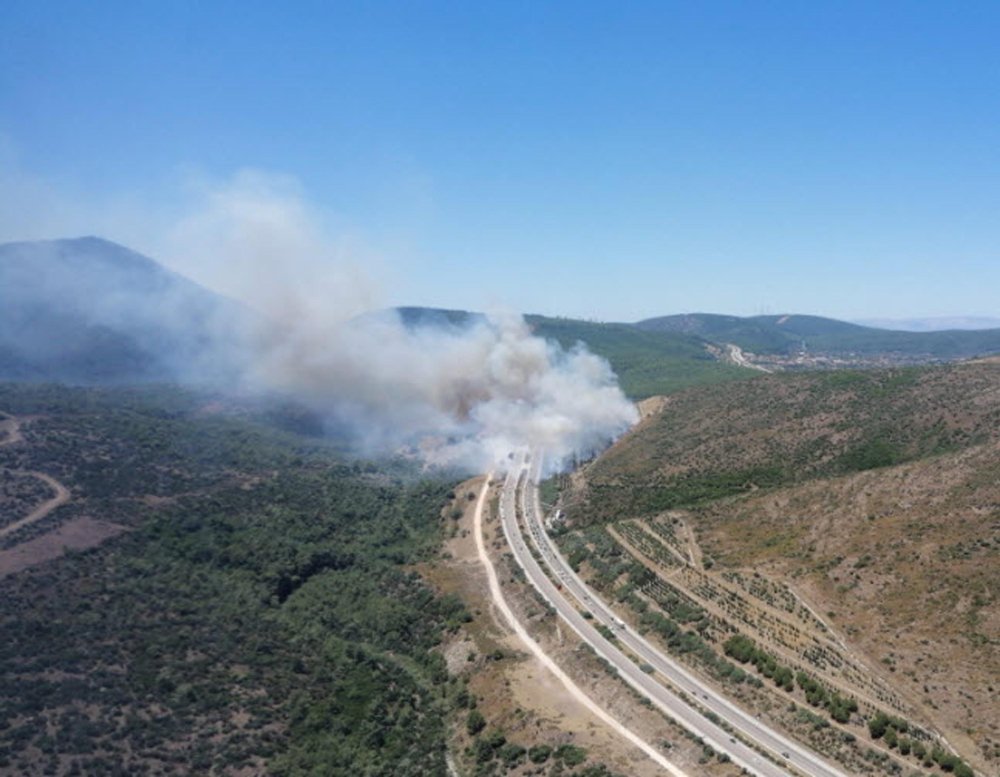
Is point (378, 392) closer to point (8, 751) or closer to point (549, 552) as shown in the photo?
point (549, 552)

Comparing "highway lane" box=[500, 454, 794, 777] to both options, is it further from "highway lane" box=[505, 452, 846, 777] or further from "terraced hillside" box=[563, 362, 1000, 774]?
"terraced hillside" box=[563, 362, 1000, 774]

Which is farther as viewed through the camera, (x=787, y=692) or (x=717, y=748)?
(x=787, y=692)

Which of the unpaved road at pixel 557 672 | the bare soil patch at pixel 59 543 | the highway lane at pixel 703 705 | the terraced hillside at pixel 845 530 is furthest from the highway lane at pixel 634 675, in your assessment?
the bare soil patch at pixel 59 543

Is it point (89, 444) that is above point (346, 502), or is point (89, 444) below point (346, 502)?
above

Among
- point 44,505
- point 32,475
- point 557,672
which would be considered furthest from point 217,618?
point 32,475

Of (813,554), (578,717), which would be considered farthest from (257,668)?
(813,554)

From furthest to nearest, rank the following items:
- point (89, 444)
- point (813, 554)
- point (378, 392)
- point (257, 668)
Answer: point (378, 392)
point (89, 444)
point (813, 554)
point (257, 668)

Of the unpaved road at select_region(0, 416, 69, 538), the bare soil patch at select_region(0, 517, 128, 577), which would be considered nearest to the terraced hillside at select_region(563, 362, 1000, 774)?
the bare soil patch at select_region(0, 517, 128, 577)

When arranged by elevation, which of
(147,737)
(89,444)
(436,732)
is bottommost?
(436,732)
